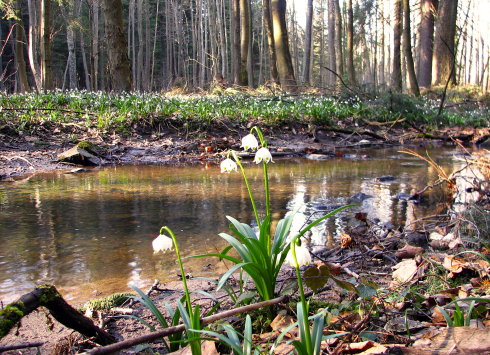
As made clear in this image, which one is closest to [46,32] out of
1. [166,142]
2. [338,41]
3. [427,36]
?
[166,142]

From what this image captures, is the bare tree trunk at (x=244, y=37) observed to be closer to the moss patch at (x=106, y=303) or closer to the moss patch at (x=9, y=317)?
the moss patch at (x=106, y=303)

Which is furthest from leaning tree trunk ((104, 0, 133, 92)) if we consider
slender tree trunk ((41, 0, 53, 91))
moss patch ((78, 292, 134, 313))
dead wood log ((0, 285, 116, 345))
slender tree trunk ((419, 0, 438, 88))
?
slender tree trunk ((419, 0, 438, 88))

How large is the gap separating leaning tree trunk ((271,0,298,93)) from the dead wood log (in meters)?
14.0

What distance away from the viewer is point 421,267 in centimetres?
219

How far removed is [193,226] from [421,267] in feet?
7.22

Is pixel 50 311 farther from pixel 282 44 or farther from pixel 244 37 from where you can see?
pixel 244 37

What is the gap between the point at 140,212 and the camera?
4172 millimetres

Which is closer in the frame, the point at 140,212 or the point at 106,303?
the point at 106,303

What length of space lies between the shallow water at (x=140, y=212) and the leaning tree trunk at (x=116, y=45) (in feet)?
21.0

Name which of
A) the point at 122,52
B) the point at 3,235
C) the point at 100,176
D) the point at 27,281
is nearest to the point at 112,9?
the point at 122,52

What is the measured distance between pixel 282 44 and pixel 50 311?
14934 millimetres

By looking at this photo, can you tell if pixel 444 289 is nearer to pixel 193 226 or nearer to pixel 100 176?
pixel 193 226

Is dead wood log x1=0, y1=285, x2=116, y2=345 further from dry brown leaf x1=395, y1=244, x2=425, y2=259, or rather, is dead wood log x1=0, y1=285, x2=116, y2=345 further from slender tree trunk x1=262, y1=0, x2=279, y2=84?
slender tree trunk x1=262, y1=0, x2=279, y2=84

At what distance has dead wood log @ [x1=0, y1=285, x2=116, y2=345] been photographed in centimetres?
118
